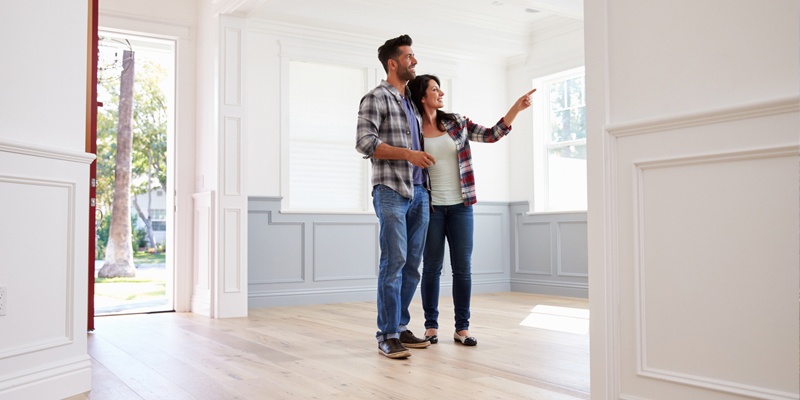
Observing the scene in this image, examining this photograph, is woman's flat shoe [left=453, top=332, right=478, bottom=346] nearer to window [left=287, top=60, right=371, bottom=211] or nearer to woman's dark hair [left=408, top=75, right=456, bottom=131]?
woman's dark hair [left=408, top=75, right=456, bottom=131]

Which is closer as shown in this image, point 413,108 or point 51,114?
point 51,114

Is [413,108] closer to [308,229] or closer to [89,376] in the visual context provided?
[89,376]

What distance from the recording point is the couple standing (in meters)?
3.07

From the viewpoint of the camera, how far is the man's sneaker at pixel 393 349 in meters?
3.00

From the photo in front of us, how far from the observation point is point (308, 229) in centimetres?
572

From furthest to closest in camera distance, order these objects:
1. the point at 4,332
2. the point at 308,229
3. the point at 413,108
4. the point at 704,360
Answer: the point at 308,229 → the point at 413,108 → the point at 4,332 → the point at 704,360

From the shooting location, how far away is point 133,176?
10422 millimetres

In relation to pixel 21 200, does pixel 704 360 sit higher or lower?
lower

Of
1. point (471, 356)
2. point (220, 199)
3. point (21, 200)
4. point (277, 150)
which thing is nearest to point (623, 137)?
point (471, 356)

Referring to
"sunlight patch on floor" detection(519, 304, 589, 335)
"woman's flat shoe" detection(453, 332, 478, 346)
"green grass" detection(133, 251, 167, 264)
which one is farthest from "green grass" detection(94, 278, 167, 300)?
"woman's flat shoe" detection(453, 332, 478, 346)

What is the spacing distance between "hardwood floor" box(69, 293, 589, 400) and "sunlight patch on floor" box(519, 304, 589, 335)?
6 centimetres

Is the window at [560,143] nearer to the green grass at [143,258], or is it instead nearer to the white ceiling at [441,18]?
the white ceiling at [441,18]

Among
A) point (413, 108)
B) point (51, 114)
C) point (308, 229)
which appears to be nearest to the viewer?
point (51, 114)

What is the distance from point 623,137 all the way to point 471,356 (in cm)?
149
